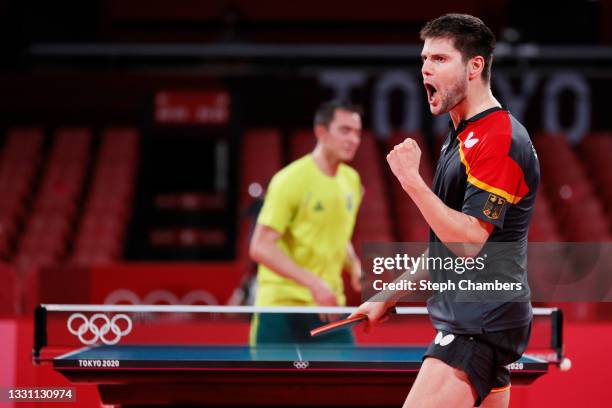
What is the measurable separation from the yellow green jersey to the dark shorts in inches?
4.3

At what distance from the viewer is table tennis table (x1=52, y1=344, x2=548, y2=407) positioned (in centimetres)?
319

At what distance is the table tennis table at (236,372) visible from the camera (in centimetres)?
319

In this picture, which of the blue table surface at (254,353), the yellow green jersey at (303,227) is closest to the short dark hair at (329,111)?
the yellow green jersey at (303,227)

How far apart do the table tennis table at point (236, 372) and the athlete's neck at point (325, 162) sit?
47.4 inches

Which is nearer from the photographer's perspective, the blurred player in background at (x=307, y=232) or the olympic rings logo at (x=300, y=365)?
the olympic rings logo at (x=300, y=365)

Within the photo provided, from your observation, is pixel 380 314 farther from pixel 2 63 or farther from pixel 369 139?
pixel 2 63

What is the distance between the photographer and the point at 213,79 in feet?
38.8

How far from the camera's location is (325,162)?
4.57m

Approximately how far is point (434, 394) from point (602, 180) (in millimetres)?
9592

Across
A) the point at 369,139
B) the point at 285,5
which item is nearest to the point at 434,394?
the point at 369,139

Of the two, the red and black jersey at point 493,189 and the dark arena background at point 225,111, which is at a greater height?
the dark arena background at point 225,111

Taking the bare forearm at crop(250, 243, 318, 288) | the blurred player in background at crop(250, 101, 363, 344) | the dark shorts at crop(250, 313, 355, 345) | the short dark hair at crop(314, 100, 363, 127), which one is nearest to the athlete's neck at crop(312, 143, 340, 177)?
the blurred player in background at crop(250, 101, 363, 344)

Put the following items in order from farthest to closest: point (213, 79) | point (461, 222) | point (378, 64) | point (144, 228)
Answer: point (378, 64), point (213, 79), point (144, 228), point (461, 222)

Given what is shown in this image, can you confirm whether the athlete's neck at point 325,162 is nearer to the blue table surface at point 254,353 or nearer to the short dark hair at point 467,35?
the blue table surface at point 254,353
